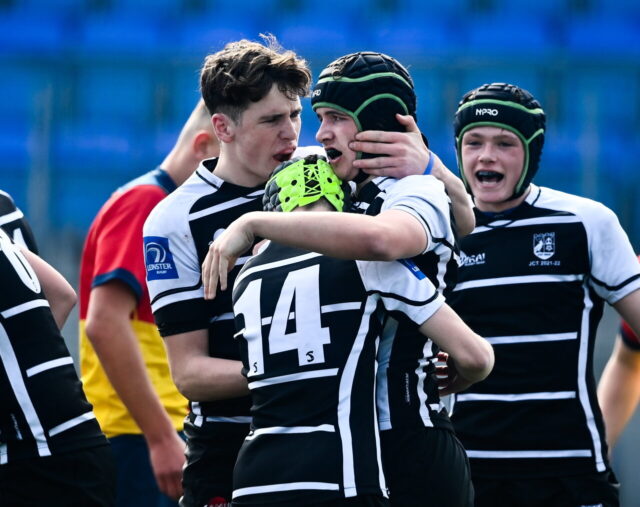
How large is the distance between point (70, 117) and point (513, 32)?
7.51 m

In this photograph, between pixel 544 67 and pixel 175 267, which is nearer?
pixel 175 267

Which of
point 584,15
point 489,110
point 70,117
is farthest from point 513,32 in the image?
point 489,110

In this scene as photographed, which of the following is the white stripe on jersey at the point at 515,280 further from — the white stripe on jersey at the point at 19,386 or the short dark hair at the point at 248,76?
the white stripe on jersey at the point at 19,386

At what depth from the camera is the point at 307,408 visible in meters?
3.03

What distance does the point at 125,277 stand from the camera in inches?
194

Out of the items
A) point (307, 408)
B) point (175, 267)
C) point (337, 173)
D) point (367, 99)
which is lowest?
point (307, 408)

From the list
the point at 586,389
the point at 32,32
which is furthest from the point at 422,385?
the point at 32,32

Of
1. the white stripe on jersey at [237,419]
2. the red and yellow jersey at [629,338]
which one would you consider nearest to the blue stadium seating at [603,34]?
the red and yellow jersey at [629,338]

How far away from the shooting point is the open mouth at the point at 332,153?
3390 millimetres

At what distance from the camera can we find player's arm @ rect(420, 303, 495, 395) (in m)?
3.06

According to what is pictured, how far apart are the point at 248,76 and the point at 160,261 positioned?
750 millimetres

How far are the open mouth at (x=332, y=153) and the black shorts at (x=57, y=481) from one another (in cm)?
124

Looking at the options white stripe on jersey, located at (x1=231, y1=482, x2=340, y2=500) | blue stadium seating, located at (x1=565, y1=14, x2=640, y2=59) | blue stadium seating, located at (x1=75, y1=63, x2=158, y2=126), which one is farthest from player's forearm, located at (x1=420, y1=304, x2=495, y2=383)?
blue stadium seating, located at (x1=565, y1=14, x2=640, y2=59)

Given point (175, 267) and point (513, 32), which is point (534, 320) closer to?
point (175, 267)
